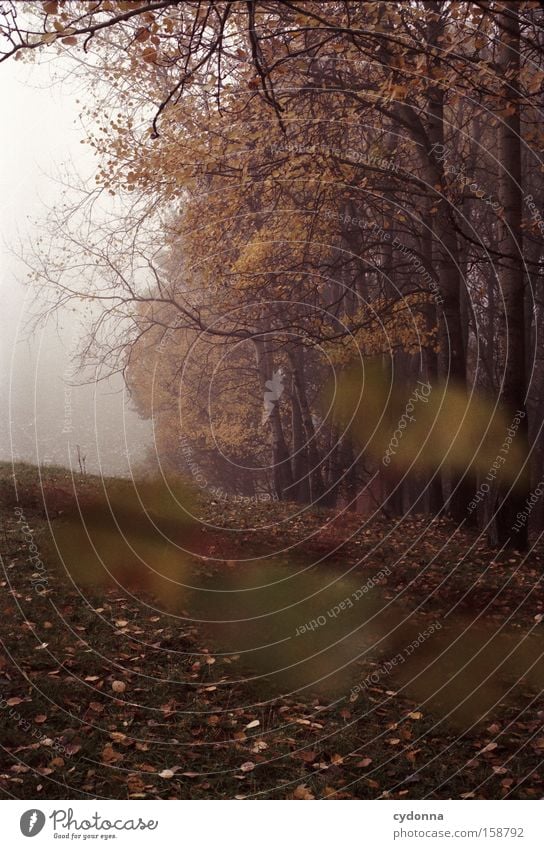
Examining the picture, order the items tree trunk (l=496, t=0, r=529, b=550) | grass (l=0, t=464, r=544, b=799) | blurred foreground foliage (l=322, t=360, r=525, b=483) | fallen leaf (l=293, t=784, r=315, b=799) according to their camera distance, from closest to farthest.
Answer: fallen leaf (l=293, t=784, r=315, b=799), grass (l=0, t=464, r=544, b=799), tree trunk (l=496, t=0, r=529, b=550), blurred foreground foliage (l=322, t=360, r=525, b=483)

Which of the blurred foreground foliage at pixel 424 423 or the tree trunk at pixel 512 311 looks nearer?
the tree trunk at pixel 512 311

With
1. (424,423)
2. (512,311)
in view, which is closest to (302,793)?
(512,311)

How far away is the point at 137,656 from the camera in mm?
7148

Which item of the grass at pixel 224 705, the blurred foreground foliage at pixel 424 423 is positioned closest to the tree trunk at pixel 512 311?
the blurred foreground foliage at pixel 424 423

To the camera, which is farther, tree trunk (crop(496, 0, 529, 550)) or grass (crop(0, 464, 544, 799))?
tree trunk (crop(496, 0, 529, 550))

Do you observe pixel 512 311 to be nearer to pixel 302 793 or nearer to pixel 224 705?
pixel 224 705

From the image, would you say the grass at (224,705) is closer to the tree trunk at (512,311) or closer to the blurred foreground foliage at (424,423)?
the tree trunk at (512,311)

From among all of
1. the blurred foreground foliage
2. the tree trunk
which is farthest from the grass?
the blurred foreground foliage

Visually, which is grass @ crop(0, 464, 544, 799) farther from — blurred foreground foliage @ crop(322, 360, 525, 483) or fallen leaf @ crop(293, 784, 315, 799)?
blurred foreground foliage @ crop(322, 360, 525, 483)

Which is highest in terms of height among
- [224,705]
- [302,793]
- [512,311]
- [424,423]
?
[512,311]

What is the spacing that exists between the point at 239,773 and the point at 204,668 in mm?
1522

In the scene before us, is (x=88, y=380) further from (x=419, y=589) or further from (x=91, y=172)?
(x=419, y=589)

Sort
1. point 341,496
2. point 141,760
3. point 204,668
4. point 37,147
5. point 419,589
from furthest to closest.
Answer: point 341,496, point 37,147, point 419,589, point 204,668, point 141,760

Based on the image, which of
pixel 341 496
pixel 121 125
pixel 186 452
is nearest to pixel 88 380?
pixel 186 452
